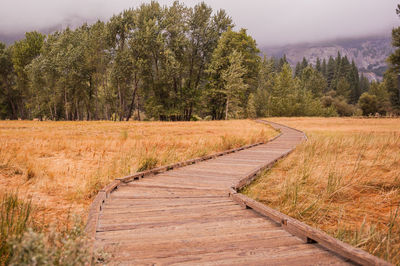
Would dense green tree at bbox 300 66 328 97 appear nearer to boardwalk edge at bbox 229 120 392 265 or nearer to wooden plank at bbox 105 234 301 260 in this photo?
boardwalk edge at bbox 229 120 392 265

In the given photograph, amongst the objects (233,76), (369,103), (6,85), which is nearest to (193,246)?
(233,76)

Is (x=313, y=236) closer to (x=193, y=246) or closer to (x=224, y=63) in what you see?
(x=193, y=246)

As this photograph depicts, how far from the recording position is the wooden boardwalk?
7.00 feet

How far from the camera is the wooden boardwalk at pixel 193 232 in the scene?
213 centimetres

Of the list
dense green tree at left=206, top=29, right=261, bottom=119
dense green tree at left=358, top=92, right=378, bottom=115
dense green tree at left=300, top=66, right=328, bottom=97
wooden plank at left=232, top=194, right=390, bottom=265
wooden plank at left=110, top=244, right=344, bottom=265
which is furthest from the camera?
dense green tree at left=300, top=66, right=328, bottom=97

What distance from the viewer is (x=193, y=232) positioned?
2.69 meters

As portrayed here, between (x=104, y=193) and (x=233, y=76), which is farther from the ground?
(x=233, y=76)

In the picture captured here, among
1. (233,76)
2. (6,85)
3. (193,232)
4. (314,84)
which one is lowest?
(193,232)

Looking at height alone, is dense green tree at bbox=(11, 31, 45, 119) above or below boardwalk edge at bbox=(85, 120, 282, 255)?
above

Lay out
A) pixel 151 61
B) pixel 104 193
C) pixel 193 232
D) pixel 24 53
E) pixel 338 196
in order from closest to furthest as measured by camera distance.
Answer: pixel 193 232
pixel 104 193
pixel 338 196
pixel 151 61
pixel 24 53

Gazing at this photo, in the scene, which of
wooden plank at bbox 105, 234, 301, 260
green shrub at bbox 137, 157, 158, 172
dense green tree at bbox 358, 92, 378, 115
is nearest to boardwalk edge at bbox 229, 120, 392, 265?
wooden plank at bbox 105, 234, 301, 260

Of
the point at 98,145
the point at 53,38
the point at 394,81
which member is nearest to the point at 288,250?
the point at 98,145

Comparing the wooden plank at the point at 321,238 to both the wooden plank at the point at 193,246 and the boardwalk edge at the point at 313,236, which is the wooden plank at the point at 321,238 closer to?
the boardwalk edge at the point at 313,236

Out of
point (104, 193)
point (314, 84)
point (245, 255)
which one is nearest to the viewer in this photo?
point (245, 255)
